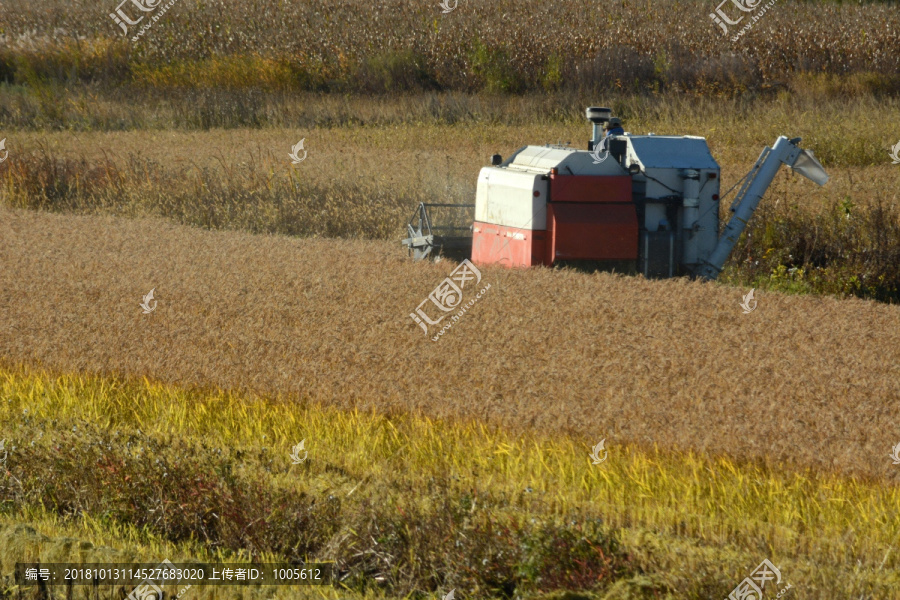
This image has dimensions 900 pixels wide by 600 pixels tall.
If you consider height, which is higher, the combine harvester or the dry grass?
the dry grass

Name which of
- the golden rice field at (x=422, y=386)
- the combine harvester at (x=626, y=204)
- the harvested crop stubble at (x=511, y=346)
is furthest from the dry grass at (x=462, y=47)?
the harvested crop stubble at (x=511, y=346)

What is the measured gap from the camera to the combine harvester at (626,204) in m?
8.99

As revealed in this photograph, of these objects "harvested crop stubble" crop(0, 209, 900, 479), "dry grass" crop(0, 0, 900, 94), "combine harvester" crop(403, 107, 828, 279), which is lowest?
"harvested crop stubble" crop(0, 209, 900, 479)

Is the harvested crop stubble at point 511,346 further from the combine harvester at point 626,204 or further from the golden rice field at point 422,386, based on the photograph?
the combine harvester at point 626,204

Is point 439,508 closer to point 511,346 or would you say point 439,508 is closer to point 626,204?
point 511,346

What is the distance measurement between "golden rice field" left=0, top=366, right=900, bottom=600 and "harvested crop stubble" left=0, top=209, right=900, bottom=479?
0.37 meters

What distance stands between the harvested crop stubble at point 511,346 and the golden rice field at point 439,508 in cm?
37

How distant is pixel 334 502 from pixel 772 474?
207 cm

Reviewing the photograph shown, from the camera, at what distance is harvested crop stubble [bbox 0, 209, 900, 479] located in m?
5.52

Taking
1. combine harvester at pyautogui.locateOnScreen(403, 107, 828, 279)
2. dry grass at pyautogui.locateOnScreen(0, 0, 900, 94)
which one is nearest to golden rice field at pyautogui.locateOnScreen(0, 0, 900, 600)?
combine harvester at pyautogui.locateOnScreen(403, 107, 828, 279)

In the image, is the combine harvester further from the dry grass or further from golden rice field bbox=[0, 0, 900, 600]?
the dry grass

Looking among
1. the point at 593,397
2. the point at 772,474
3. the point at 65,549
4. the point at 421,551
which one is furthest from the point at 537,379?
the point at 65,549

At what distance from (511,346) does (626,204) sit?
103 inches

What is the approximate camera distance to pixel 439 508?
13.5 feet
